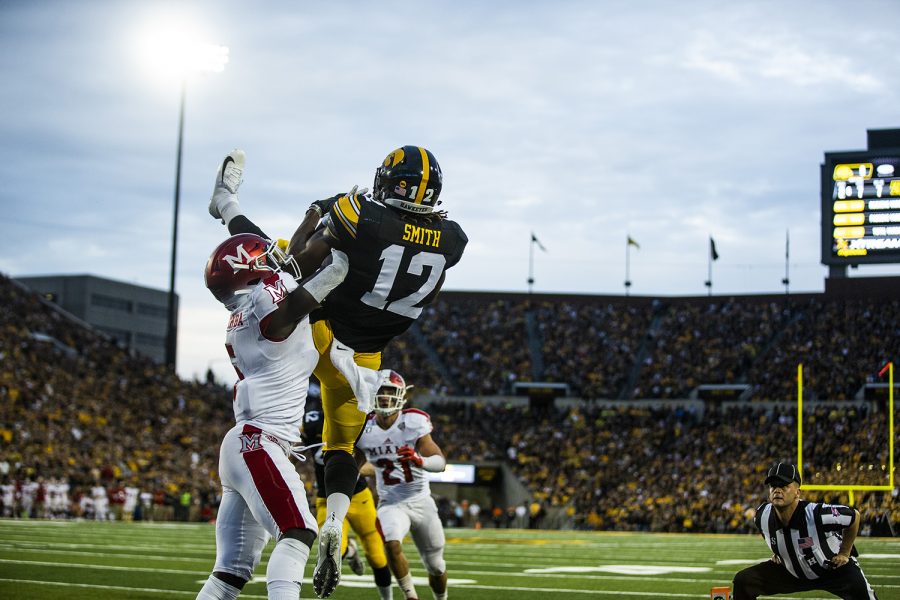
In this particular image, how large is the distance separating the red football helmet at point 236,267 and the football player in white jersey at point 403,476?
343 cm

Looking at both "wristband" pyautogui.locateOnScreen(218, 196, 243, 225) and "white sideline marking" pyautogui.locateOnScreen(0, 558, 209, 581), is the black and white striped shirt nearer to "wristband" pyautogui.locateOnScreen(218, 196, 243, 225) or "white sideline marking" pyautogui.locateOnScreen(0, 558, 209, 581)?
"wristband" pyautogui.locateOnScreen(218, 196, 243, 225)

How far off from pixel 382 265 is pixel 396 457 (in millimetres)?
4056

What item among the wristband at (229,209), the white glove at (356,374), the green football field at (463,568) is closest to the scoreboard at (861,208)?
the green football field at (463,568)

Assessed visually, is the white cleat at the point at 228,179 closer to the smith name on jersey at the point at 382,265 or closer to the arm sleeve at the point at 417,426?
the smith name on jersey at the point at 382,265

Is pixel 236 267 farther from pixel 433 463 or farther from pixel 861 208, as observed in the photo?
pixel 861 208

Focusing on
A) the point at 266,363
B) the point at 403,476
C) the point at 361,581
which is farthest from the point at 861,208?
the point at 266,363

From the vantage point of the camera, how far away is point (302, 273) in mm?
5586

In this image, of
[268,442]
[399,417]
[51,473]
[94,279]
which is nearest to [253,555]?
[268,442]

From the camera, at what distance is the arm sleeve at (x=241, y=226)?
582cm

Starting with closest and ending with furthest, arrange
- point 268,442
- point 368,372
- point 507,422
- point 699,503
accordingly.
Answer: point 268,442 < point 368,372 < point 699,503 < point 507,422

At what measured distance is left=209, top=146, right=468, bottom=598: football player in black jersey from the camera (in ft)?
18.4

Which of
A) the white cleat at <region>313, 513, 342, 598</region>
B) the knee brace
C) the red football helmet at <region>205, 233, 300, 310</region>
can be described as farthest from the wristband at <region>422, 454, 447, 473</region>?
the red football helmet at <region>205, 233, 300, 310</region>

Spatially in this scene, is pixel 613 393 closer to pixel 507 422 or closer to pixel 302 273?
pixel 507 422

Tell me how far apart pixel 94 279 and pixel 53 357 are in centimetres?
3501
